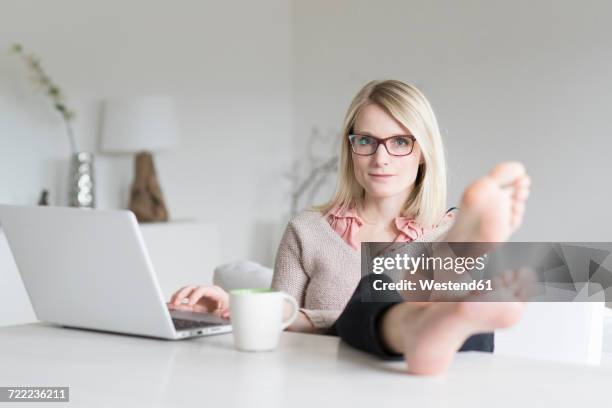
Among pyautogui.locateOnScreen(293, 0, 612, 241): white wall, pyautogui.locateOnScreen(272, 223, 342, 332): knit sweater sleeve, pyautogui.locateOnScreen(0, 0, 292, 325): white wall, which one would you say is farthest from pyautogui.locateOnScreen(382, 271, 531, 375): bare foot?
pyautogui.locateOnScreen(293, 0, 612, 241): white wall

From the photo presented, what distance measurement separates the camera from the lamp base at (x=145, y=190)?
448 cm

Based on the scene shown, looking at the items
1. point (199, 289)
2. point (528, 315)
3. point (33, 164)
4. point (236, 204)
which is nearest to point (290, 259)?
point (199, 289)

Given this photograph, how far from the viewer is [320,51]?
542 cm

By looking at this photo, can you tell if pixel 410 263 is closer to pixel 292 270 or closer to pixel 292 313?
pixel 292 270

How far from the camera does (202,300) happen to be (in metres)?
1.63

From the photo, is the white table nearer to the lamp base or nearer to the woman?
the woman

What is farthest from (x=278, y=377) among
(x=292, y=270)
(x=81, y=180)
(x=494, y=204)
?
(x=81, y=180)

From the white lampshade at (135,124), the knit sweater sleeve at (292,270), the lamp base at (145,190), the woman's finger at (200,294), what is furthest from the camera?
the lamp base at (145,190)

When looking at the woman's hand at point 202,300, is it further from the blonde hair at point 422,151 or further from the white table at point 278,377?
the blonde hair at point 422,151

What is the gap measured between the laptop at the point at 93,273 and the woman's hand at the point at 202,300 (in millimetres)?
21

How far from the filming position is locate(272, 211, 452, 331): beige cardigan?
1843 mm

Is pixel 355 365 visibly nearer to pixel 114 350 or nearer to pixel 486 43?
pixel 114 350

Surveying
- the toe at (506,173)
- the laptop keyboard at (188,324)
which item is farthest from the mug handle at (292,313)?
the toe at (506,173)

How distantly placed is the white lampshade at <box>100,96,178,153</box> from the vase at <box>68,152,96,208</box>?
152 millimetres
